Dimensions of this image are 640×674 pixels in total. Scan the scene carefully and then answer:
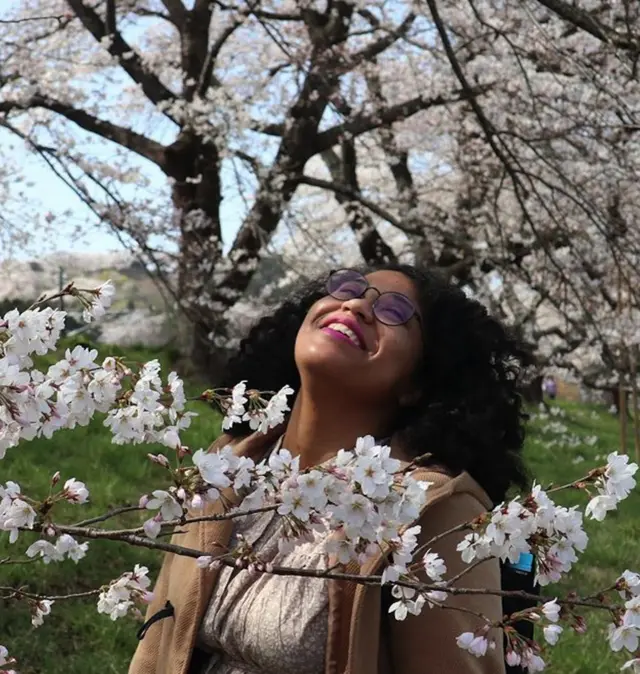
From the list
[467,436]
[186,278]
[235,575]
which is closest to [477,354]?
[467,436]

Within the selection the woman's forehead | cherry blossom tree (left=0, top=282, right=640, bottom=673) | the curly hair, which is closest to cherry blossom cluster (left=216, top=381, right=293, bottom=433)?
cherry blossom tree (left=0, top=282, right=640, bottom=673)

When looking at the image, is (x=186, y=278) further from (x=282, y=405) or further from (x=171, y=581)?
(x=282, y=405)

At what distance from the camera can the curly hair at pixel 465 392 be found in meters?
1.54

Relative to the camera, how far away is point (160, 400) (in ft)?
3.44

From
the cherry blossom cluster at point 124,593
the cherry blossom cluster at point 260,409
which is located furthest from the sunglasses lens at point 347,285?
the cherry blossom cluster at point 124,593

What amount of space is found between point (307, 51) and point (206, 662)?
557 cm

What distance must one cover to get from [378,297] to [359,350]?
0.14 metres

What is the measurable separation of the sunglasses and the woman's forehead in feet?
0.10

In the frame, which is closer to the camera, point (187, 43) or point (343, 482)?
point (343, 482)

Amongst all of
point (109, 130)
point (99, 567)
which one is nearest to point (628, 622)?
point (99, 567)

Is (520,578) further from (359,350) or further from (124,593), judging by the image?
(124,593)

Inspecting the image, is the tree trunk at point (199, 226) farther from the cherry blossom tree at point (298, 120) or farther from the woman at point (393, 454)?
the woman at point (393, 454)

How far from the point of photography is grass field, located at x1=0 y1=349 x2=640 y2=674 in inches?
109

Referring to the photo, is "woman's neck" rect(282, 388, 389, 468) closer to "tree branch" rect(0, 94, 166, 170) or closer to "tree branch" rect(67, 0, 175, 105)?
"tree branch" rect(67, 0, 175, 105)
